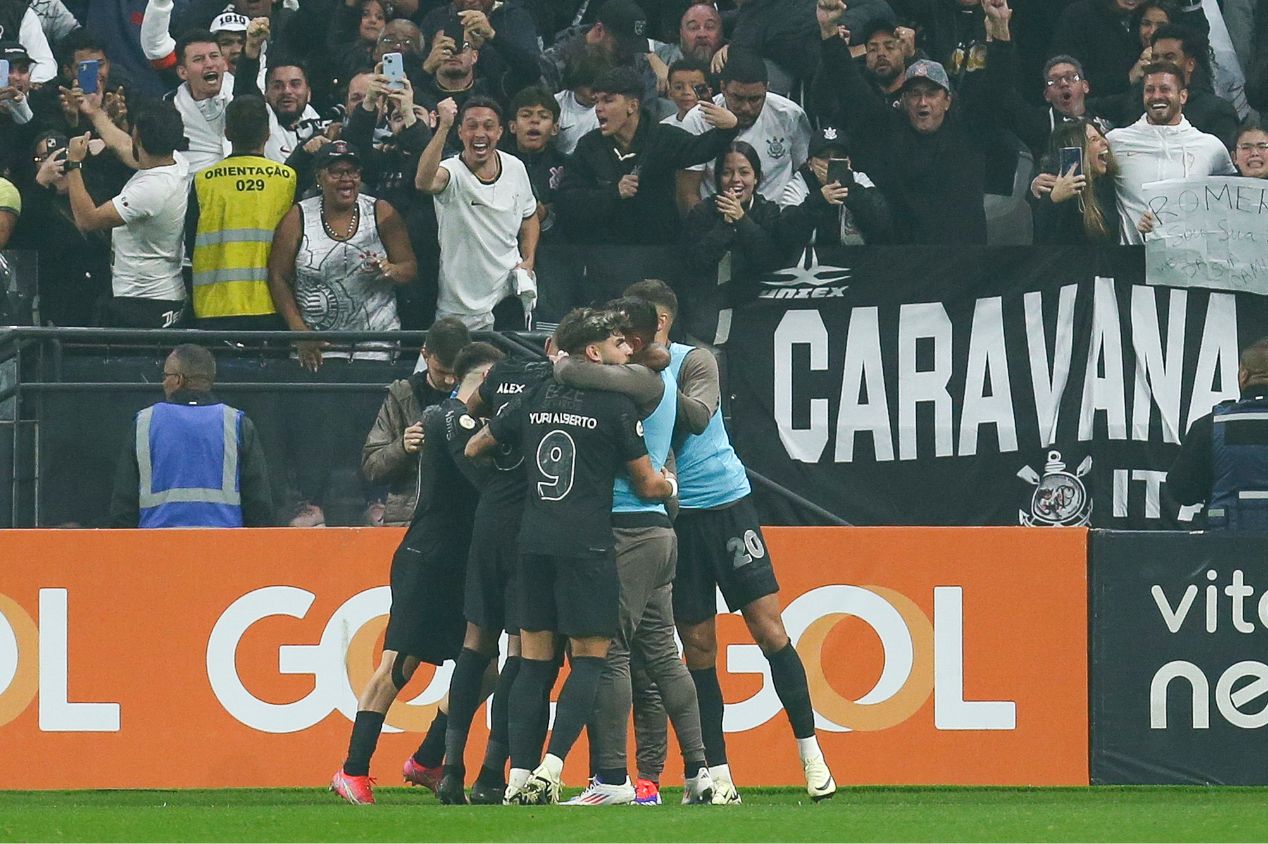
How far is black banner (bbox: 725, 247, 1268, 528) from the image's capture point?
11.2m

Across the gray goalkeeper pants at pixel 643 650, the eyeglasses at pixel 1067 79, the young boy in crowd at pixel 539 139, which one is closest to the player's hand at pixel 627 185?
the young boy in crowd at pixel 539 139

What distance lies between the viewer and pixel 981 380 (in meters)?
11.3

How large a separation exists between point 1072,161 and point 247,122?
464 centimetres

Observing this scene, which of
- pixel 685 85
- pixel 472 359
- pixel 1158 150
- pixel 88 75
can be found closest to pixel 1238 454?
pixel 1158 150

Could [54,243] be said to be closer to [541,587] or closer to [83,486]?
[83,486]

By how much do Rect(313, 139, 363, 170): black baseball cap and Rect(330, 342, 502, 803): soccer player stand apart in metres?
2.84

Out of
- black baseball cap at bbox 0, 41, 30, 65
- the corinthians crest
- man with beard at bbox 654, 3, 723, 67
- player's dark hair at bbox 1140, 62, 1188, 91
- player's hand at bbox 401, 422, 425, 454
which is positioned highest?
man with beard at bbox 654, 3, 723, 67

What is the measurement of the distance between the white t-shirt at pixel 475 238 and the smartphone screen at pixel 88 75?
2171mm

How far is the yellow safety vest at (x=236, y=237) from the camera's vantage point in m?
11.5

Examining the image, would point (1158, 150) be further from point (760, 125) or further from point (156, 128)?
point (156, 128)

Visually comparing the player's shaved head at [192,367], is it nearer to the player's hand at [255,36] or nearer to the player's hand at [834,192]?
the player's hand at [255,36]

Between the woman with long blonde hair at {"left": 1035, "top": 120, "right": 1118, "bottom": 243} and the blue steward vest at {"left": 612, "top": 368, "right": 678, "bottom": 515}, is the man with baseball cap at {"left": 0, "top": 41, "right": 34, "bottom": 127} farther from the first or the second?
the woman with long blonde hair at {"left": 1035, "top": 120, "right": 1118, "bottom": 243}

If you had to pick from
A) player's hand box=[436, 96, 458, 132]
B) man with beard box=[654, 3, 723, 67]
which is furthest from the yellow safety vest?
man with beard box=[654, 3, 723, 67]

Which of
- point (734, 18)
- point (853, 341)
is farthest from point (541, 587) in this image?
point (734, 18)
